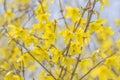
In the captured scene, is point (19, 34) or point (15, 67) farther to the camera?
point (15, 67)

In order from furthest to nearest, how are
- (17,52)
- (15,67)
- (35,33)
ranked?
(17,52) < (15,67) < (35,33)

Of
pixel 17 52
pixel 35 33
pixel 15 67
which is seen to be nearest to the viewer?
pixel 35 33

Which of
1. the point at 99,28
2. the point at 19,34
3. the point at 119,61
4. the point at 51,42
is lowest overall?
the point at 119,61

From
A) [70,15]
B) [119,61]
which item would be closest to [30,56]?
[70,15]

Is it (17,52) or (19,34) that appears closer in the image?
(19,34)

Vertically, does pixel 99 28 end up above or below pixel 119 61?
above

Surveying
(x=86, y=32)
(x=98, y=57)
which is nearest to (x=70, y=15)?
(x=86, y=32)

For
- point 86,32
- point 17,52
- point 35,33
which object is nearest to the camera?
point 86,32

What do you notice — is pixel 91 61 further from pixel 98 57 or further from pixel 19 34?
pixel 19 34

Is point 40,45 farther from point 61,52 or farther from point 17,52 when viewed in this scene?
point 17,52
